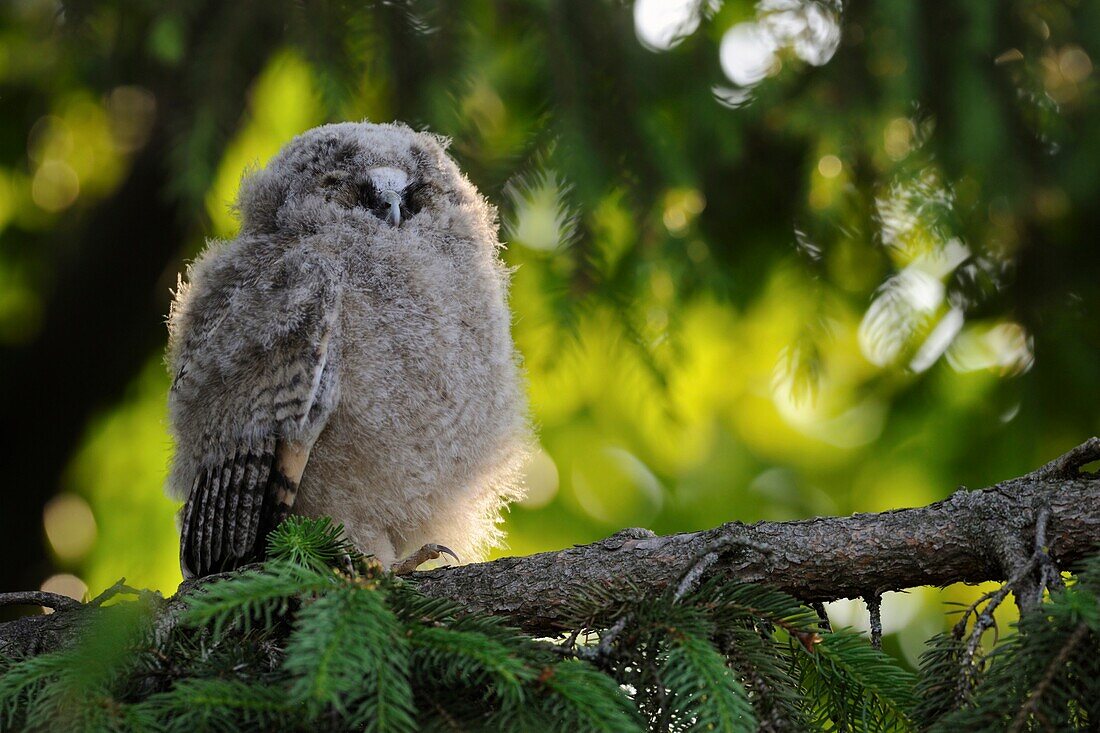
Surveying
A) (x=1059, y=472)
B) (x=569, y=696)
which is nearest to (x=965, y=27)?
(x=1059, y=472)

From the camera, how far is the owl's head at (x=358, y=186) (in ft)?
7.76

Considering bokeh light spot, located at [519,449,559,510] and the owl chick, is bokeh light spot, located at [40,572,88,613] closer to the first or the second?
the owl chick

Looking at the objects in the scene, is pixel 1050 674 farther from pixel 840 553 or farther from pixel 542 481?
pixel 542 481

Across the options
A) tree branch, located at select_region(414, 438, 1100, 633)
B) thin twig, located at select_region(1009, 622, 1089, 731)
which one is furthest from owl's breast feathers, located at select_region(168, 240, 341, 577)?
thin twig, located at select_region(1009, 622, 1089, 731)

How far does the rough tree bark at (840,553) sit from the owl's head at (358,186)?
97 centimetres

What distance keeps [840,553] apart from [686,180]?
154cm

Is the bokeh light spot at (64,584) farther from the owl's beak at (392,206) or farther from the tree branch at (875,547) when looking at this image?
the tree branch at (875,547)

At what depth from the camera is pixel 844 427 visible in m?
3.62

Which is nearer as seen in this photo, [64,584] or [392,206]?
→ [392,206]

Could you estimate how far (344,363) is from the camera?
211cm

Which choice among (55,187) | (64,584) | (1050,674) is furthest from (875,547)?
(55,187)

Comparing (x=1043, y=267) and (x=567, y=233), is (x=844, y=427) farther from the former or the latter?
(x=567, y=233)

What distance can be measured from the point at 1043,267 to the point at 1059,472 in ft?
5.54

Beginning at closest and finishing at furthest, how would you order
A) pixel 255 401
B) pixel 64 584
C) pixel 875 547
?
pixel 875 547, pixel 255 401, pixel 64 584
